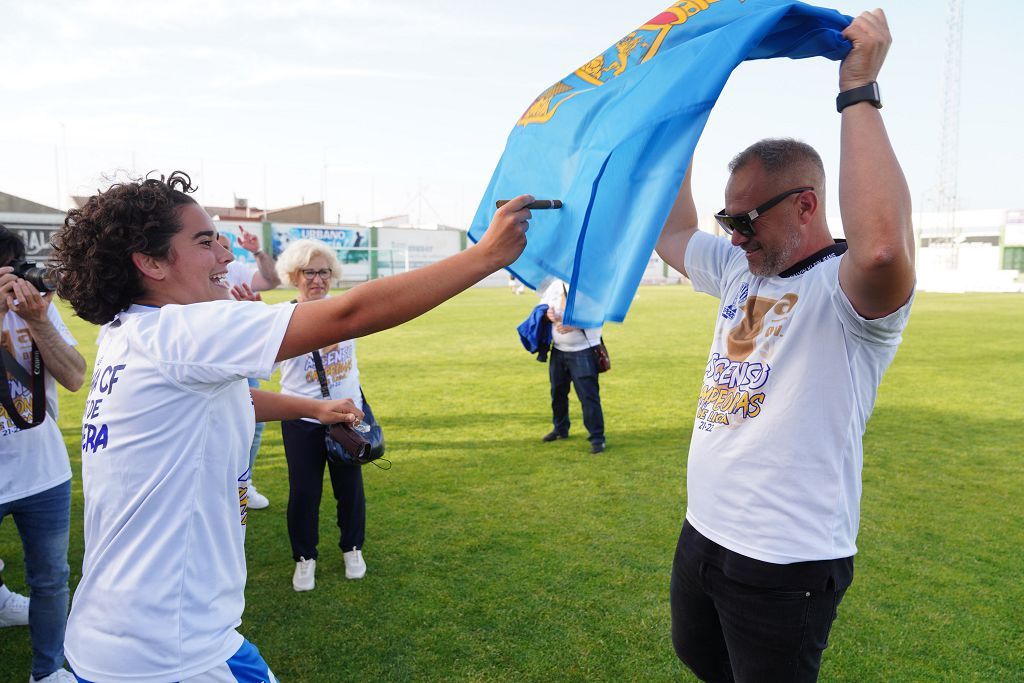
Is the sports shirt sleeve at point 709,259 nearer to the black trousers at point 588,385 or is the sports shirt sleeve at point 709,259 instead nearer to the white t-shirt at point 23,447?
the white t-shirt at point 23,447

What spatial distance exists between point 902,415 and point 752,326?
Result: 833 centimetres

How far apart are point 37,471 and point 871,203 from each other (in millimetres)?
3656

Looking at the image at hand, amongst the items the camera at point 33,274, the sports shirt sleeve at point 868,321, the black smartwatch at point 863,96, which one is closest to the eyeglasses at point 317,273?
the camera at point 33,274

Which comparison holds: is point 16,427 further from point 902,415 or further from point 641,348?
point 641,348

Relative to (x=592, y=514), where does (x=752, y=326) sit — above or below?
above

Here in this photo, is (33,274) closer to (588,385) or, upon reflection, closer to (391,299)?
(391,299)

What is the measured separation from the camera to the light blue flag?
6.26 ft

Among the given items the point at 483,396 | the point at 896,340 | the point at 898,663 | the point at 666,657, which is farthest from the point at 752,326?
the point at 483,396

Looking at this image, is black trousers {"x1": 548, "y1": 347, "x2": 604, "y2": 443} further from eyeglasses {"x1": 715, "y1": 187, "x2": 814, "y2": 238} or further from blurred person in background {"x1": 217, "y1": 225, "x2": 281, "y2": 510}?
eyeglasses {"x1": 715, "y1": 187, "x2": 814, "y2": 238}

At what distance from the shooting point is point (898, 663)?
3.61 m

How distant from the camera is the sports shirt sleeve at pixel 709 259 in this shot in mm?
2789

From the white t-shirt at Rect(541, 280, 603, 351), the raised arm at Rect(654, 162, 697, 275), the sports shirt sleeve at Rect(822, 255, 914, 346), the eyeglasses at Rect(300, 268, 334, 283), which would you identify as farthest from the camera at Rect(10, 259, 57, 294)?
the white t-shirt at Rect(541, 280, 603, 351)

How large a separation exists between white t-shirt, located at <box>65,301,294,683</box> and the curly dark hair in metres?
0.11

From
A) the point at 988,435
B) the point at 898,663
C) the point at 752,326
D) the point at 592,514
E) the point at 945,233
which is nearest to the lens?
the point at 752,326
